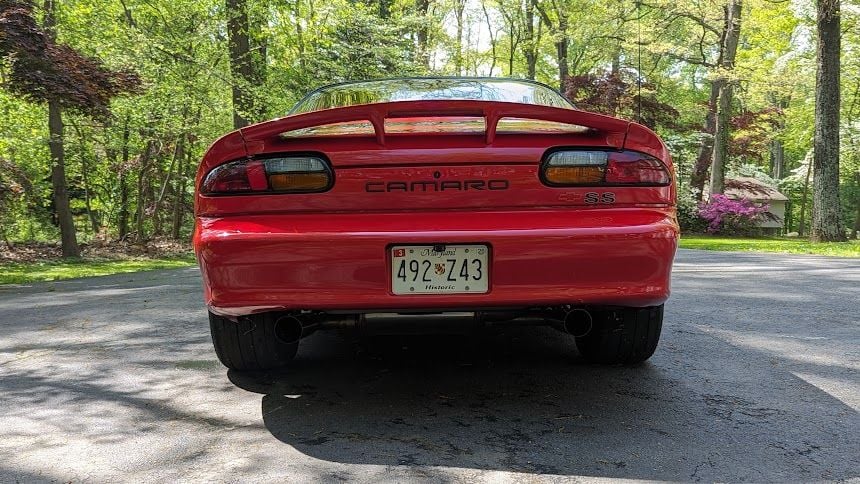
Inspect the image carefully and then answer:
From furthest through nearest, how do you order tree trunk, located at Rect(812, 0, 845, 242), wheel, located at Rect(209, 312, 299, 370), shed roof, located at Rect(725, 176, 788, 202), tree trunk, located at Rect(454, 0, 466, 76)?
tree trunk, located at Rect(454, 0, 466, 76) < shed roof, located at Rect(725, 176, 788, 202) < tree trunk, located at Rect(812, 0, 845, 242) < wheel, located at Rect(209, 312, 299, 370)

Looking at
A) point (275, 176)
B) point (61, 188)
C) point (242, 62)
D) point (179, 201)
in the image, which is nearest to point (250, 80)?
point (242, 62)

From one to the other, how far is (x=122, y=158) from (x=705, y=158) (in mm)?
21228

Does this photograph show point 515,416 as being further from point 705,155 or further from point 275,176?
point 705,155

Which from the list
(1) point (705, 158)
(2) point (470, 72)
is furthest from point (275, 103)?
(2) point (470, 72)

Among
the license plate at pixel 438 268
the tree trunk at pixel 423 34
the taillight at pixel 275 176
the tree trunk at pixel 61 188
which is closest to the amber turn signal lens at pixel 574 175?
the license plate at pixel 438 268

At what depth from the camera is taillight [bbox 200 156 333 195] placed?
240 cm

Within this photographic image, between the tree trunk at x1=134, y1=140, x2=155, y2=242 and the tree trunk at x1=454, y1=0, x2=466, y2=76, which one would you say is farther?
the tree trunk at x1=454, y1=0, x2=466, y2=76

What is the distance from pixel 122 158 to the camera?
18.1m

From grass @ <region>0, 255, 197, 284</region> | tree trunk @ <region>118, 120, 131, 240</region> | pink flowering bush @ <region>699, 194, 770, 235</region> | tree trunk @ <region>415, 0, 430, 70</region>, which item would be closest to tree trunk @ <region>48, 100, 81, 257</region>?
grass @ <region>0, 255, 197, 284</region>

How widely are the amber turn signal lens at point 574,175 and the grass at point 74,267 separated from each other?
904 centimetres

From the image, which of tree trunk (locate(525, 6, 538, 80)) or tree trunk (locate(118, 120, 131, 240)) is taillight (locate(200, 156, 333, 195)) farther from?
tree trunk (locate(525, 6, 538, 80))

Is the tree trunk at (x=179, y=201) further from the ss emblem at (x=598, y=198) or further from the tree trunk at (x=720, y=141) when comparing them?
the ss emblem at (x=598, y=198)

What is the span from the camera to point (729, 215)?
2267 cm

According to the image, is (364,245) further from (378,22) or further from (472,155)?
(378,22)
